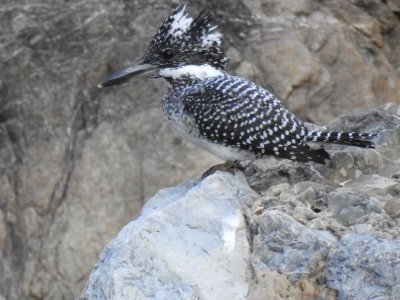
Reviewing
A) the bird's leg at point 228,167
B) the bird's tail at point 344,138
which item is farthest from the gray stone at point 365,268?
the bird's leg at point 228,167

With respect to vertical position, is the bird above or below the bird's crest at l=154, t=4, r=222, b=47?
below

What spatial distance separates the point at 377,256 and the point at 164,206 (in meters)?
1.12

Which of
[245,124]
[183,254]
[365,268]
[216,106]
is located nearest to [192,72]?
[216,106]

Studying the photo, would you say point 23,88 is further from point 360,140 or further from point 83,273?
point 360,140

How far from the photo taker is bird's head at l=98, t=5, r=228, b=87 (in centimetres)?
506

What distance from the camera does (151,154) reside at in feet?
23.5

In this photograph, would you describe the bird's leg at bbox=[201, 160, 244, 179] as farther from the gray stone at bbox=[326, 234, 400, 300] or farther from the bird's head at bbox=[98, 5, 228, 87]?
the gray stone at bbox=[326, 234, 400, 300]

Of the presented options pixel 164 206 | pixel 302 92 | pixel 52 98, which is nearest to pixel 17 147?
pixel 52 98

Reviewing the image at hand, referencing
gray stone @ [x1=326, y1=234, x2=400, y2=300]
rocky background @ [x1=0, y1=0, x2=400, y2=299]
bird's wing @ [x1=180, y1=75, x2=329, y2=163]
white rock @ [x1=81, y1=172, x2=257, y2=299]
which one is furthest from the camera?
rocky background @ [x1=0, y1=0, x2=400, y2=299]

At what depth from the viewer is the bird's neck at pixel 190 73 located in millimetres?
5062

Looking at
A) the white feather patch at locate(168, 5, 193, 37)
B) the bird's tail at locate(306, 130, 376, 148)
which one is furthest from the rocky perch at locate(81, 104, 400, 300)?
the white feather patch at locate(168, 5, 193, 37)

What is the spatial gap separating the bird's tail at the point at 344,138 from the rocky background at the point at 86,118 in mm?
2454

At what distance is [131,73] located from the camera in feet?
16.9

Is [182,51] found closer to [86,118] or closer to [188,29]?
[188,29]
